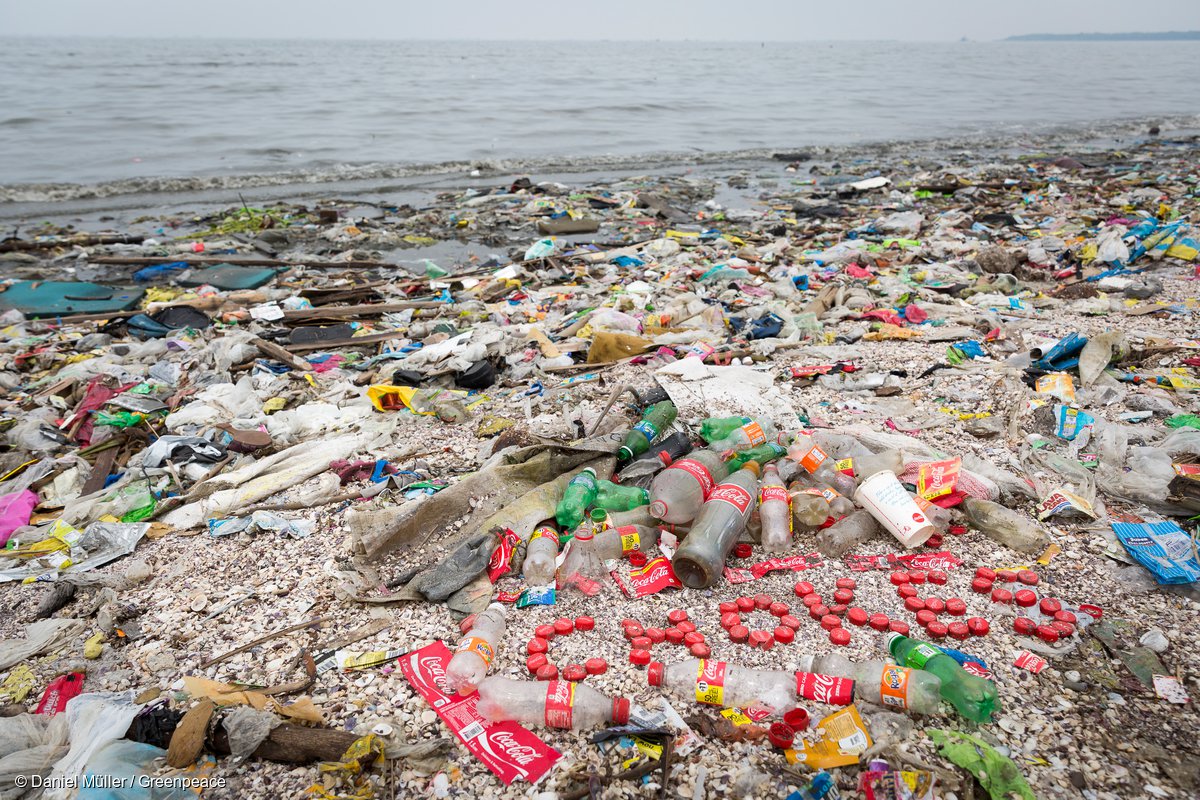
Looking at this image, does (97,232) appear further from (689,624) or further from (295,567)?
(689,624)

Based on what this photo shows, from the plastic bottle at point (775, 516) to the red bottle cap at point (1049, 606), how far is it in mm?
999

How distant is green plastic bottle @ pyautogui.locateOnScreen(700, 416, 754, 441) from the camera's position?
12.6 ft

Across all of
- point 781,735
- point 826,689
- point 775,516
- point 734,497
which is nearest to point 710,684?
point 781,735

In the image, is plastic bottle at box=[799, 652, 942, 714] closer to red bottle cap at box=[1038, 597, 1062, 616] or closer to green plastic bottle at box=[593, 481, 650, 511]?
red bottle cap at box=[1038, 597, 1062, 616]

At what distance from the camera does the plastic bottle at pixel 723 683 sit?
2.30 m

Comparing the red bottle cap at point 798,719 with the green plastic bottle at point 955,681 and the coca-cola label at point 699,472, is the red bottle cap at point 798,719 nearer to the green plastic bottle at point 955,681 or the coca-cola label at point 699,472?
the green plastic bottle at point 955,681

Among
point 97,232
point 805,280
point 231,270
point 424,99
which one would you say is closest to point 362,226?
point 231,270

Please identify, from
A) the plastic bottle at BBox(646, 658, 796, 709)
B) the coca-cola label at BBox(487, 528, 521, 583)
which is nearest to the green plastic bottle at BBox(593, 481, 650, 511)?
the coca-cola label at BBox(487, 528, 521, 583)

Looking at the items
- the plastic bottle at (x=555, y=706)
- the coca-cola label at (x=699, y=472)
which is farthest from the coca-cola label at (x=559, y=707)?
the coca-cola label at (x=699, y=472)

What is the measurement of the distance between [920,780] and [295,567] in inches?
107

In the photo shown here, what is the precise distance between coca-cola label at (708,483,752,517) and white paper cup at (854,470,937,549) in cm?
61

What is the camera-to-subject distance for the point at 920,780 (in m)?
1.94

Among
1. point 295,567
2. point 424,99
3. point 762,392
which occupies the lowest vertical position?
point 295,567

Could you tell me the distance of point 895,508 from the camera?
3.08 m
